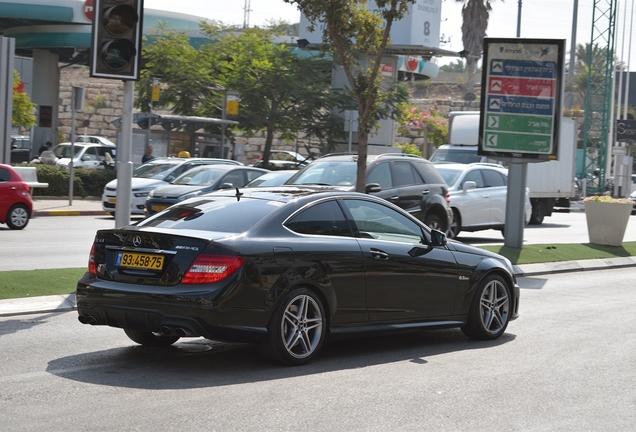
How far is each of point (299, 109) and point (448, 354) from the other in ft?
114

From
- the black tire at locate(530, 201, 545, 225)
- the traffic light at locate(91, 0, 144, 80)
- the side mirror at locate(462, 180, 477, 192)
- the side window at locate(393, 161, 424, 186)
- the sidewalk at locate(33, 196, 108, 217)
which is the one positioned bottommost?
the sidewalk at locate(33, 196, 108, 217)

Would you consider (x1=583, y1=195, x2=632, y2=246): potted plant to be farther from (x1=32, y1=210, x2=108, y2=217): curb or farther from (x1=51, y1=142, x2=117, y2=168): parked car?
(x1=51, y1=142, x2=117, y2=168): parked car

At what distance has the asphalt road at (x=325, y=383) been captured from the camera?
6.30 m

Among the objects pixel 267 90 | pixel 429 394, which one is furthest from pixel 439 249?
pixel 267 90

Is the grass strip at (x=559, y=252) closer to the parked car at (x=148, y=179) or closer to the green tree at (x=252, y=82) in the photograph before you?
the parked car at (x=148, y=179)

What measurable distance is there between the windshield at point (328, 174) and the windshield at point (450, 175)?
4655mm

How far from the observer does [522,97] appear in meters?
19.0

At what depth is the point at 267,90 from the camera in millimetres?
43031

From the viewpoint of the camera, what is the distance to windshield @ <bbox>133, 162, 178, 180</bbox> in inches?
1072

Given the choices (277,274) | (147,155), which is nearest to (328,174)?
(277,274)

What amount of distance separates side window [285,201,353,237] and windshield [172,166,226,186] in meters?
15.7

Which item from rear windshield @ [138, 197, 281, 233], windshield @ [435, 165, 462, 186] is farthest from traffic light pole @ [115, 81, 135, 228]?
windshield @ [435, 165, 462, 186]

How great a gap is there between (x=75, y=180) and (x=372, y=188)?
54.0ft

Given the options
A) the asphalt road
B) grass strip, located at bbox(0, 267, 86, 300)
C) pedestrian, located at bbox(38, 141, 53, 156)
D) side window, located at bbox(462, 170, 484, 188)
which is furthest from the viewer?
pedestrian, located at bbox(38, 141, 53, 156)
